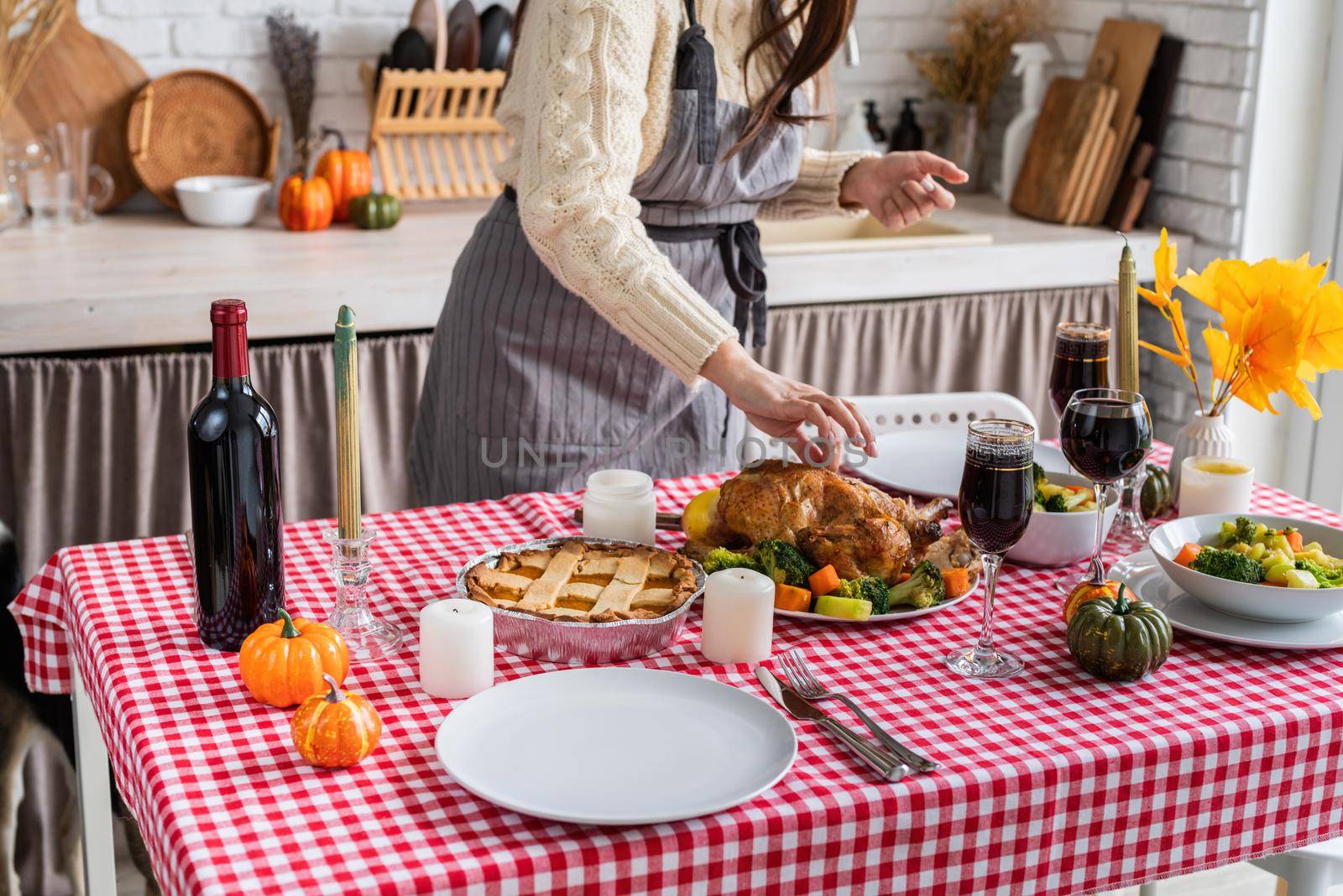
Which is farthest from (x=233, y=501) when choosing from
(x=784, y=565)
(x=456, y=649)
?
(x=784, y=565)

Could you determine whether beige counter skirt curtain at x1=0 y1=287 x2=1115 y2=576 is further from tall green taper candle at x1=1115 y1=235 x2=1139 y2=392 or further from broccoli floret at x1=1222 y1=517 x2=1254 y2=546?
broccoli floret at x1=1222 y1=517 x2=1254 y2=546

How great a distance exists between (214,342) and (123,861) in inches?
60.1

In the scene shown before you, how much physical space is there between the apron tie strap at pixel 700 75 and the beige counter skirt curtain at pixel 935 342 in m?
1.08

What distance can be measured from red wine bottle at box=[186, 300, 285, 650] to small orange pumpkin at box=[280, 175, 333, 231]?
1829 mm

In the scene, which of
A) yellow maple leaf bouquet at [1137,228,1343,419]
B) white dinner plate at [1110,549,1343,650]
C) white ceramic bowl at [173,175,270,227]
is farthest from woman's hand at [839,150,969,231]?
white ceramic bowl at [173,175,270,227]

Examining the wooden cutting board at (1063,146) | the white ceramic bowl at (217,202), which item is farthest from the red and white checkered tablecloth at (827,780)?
the wooden cutting board at (1063,146)

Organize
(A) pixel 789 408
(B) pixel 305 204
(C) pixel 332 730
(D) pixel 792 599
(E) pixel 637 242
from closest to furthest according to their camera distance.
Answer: (C) pixel 332 730, (D) pixel 792 599, (A) pixel 789 408, (E) pixel 637 242, (B) pixel 305 204

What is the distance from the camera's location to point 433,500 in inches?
92.6

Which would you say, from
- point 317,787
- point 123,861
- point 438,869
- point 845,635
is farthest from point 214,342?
point 123,861

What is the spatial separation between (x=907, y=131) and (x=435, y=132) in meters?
1.22

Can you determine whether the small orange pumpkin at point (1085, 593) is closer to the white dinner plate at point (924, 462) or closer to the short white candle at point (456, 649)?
the white dinner plate at point (924, 462)

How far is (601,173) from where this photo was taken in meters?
1.67

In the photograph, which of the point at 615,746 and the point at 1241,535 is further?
the point at 1241,535

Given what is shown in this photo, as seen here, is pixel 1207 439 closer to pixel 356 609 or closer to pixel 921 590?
pixel 921 590
